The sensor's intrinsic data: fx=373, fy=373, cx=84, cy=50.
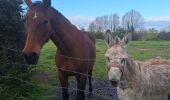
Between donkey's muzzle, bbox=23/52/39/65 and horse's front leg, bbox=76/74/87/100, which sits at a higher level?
donkey's muzzle, bbox=23/52/39/65

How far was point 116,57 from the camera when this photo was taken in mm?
5750

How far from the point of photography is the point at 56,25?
24.1 feet

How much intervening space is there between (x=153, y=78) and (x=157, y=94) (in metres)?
0.31

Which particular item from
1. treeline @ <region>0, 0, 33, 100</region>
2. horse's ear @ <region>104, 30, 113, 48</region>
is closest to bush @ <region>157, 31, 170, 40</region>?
treeline @ <region>0, 0, 33, 100</region>

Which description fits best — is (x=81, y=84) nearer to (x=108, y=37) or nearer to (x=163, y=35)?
(x=108, y=37)

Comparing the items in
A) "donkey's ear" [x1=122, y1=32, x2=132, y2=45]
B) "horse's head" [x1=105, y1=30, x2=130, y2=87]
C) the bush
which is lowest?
"horse's head" [x1=105, y1=30, x2=130, y2=87]

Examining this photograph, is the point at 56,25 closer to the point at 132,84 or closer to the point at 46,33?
the point at 46,33

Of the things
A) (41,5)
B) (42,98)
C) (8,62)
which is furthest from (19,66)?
(41,5)

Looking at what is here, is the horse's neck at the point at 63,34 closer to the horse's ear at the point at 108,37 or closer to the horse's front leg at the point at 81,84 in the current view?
the horse's front leg at the point at 81,84

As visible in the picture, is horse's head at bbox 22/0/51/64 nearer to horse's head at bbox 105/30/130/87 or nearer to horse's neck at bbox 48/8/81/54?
horse's neck at bbox 48/8/81/54

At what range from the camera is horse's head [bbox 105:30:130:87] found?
220 inches

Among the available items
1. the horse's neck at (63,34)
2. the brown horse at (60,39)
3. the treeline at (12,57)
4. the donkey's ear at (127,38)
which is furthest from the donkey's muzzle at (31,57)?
the treeline at (12,57)

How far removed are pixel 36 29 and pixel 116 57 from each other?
165 centimetres

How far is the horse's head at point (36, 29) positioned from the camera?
251 inches
